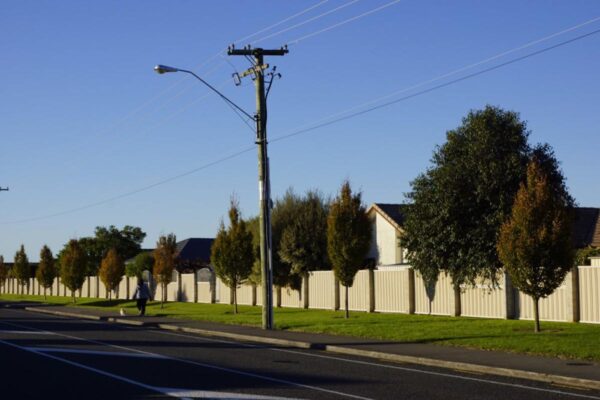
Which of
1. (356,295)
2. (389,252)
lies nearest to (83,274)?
(389,252)

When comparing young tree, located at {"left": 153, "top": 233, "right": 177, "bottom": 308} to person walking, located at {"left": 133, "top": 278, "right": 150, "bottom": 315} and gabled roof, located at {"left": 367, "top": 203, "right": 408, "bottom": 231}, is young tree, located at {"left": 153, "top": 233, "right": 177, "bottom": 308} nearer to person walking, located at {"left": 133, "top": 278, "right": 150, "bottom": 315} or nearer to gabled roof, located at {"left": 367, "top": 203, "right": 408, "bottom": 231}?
person walking, located at {"left": 133, "top": 278, "right": 150, "bottom": 315}

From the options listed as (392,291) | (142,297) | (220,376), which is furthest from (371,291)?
(220,376)

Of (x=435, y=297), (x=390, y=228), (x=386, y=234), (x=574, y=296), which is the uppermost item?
(x=390, y=228)

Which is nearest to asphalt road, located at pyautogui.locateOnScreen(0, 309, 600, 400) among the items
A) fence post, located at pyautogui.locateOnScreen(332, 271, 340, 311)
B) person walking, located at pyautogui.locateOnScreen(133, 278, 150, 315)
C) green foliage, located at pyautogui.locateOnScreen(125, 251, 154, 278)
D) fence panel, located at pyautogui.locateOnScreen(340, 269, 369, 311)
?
fence panel, located at pyautogui.locateOnScreen(340, 269, 369, 311)

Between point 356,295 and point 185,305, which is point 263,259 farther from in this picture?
point 185,305

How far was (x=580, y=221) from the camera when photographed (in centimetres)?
4912

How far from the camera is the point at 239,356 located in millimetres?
20453

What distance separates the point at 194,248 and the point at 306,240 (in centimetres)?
4511

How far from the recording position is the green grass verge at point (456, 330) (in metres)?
20.1

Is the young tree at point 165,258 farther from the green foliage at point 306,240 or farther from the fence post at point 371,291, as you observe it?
the fence post at point 371,291

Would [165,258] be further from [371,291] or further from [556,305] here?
[556,305]

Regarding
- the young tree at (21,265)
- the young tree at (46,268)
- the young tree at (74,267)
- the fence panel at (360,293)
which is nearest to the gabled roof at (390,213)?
the fence panel at (360,293)

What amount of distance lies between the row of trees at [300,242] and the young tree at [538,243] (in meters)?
9.65

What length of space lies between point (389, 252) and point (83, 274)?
23884 mm
